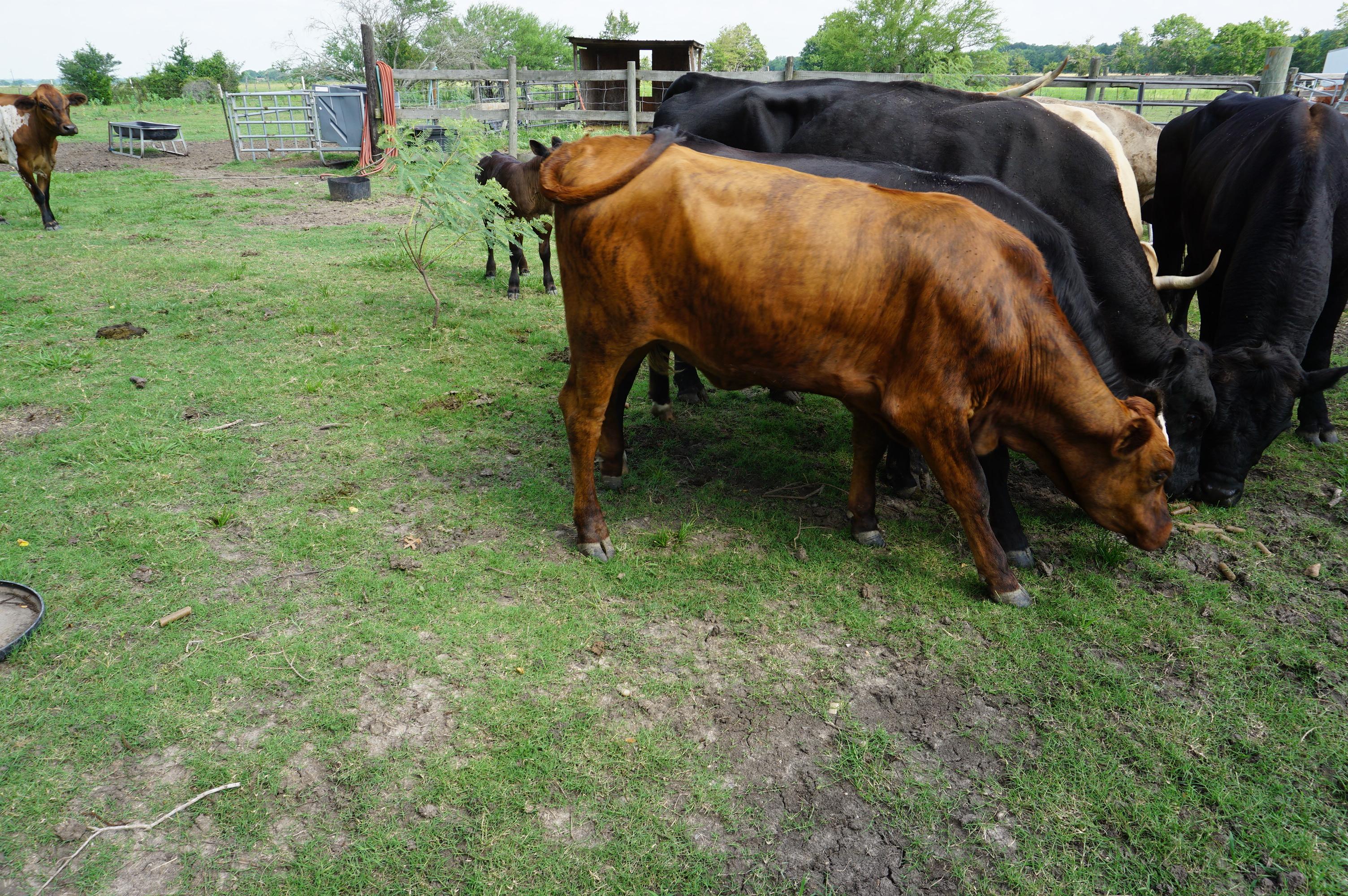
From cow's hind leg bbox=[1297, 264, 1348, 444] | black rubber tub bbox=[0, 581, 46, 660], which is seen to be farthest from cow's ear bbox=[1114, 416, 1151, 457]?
black rubber tub bbox=[0, 581, 46, 660]

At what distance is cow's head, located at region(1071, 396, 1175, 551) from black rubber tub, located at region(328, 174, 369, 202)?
14125 millimetres

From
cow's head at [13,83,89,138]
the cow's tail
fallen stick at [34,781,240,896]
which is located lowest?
fallen stick at [34,781,240,896]

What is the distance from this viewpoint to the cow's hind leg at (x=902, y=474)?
4973 mm

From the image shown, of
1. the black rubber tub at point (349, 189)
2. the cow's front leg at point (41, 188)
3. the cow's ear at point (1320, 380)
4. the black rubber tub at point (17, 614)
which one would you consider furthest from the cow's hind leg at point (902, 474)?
the black rubber tub at point (349, 189)

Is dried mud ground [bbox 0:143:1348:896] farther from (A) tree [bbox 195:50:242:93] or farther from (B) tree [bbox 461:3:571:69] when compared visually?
(B) tree [bbox 461:3:571:69]

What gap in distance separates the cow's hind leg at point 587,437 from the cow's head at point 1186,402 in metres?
2.87

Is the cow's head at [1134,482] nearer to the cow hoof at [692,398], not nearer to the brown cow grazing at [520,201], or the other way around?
the cow hoof at [692,398]

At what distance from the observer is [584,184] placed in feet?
12.3

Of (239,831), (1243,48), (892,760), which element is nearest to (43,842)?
(239,831)

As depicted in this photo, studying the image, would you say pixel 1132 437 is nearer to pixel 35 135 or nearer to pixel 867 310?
pixel 867 310

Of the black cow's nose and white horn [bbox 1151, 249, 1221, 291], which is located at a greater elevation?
white horn [bbox 1151, 249, 1221, 291]

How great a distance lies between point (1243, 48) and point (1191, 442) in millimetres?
85535

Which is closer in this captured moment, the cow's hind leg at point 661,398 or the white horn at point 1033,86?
the cow's hind leg at point 661,398

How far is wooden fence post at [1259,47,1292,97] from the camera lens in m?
12.1
